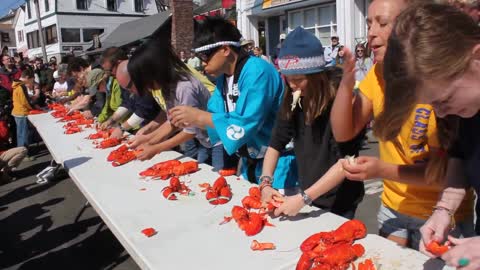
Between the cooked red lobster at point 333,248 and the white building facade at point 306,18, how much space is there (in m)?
9.48

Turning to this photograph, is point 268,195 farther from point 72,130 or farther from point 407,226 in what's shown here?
point 72,130

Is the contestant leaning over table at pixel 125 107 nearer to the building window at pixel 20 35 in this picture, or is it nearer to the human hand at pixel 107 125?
the human hand at pixel 107 125

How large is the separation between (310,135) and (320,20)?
12935 mm

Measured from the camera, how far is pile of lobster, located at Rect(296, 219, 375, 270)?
1.44 meters

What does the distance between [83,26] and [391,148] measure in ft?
129

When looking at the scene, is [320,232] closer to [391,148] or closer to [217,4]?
[391,148]

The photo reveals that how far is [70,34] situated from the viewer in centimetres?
3662

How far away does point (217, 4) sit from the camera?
71.2 feet

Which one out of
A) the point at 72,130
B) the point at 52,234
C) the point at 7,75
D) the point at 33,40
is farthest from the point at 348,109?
the point at 33,40

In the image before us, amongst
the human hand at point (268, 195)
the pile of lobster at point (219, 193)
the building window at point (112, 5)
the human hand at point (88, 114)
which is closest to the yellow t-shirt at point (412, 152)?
the human hand at point (268, 195)

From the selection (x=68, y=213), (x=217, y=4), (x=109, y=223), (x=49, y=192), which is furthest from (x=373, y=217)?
(x=217, y=4)

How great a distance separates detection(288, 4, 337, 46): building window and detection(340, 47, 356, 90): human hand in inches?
486

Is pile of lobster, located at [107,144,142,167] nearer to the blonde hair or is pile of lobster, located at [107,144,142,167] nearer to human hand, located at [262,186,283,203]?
human hand, located at [262,186,283,203]

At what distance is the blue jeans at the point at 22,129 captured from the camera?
8.78m
